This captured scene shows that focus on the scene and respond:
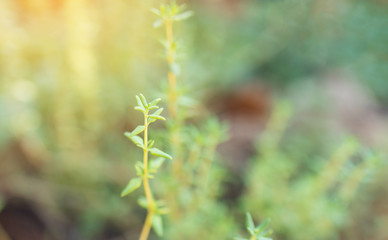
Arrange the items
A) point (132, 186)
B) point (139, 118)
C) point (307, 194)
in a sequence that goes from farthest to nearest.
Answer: point (139, 118) < point (307, 194) < point (132, 186)

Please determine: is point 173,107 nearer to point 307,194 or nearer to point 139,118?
point 307,194

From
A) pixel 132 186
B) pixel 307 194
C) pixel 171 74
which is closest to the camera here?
pixel 132 186

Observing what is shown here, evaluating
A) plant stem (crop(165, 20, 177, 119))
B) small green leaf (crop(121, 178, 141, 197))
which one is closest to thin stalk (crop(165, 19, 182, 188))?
plant stem (crop(165, 20, 177, 119))

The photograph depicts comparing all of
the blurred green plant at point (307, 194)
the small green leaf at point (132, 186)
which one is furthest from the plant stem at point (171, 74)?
the blurred green plant at point (307, 194)

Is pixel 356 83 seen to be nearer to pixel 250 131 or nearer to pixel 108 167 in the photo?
pixel 250 131

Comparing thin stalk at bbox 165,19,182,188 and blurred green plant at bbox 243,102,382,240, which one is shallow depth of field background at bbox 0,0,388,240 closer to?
blurred green plant at bbox 243,102,382,240

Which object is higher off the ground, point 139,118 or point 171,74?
point 171,74

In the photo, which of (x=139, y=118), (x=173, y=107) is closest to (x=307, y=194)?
(x=173, y=107)

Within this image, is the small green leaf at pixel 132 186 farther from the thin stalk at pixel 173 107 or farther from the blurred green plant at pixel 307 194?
the blurred green plant at pixel 307 194
